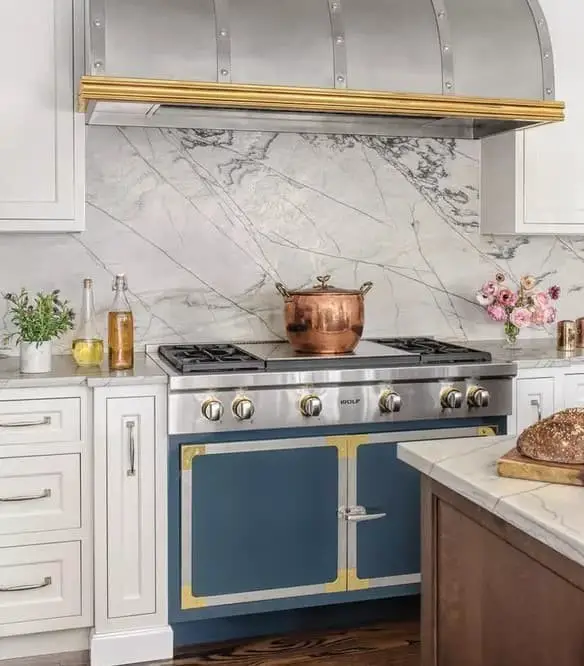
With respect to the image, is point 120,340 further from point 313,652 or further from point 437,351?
point 313,652

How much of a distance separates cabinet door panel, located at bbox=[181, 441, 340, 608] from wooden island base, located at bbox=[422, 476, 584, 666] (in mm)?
1013

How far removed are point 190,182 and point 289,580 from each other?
1484 millimetres

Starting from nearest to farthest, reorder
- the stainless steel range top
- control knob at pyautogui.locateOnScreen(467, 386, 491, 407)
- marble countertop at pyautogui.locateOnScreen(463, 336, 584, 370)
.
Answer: the stainless steel range top < control knob at pyautogui.locateOnScreen(467, 386, 491, 407) < marble countertop at pyautogui.locateOnScreen(463, 336, 584, 370)

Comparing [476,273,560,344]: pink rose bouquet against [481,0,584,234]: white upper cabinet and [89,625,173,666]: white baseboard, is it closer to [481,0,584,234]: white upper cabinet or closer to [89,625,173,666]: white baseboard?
[481,0,584,234]: white upper cabinet

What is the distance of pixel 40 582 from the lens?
280cm

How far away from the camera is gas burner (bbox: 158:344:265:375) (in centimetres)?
282

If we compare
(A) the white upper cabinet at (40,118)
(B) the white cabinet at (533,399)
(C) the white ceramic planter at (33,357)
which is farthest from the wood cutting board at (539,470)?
(A) the white upper cabinet at (40,118)

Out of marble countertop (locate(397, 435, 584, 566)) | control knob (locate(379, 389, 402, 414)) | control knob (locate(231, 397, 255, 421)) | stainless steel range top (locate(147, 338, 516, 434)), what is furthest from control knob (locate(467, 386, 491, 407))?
marble countertop (locate(397, 435, 584, 566))

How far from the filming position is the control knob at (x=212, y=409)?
2795 mm

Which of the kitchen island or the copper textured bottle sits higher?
the copper textured bottle

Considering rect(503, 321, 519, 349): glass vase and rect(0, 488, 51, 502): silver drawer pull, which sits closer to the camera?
rect(0, 488, 51, 502): silver drawer pull

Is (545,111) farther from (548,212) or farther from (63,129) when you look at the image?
(63,129)

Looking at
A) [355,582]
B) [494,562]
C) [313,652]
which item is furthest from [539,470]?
[313,652]

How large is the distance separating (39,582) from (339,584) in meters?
0.96
